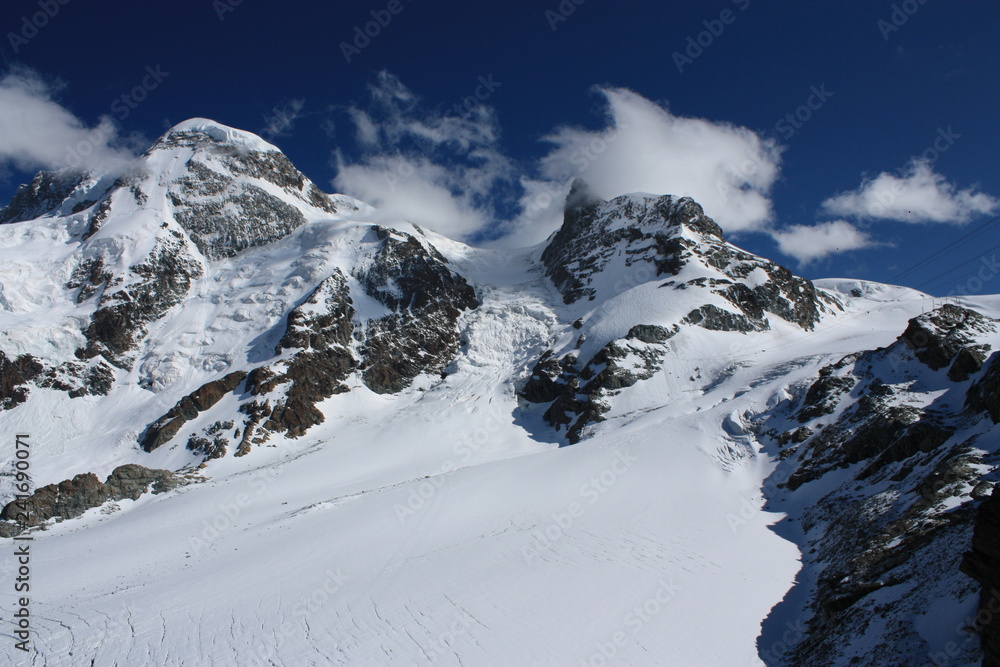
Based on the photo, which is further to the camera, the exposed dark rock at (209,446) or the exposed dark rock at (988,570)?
the exposed dark rock at (209,446)

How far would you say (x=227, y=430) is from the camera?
4884cm

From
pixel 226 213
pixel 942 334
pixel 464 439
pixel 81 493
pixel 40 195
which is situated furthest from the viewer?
pixel 40 195

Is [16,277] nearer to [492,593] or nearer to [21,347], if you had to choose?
[21,347]

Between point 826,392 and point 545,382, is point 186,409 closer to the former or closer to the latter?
point 545,382

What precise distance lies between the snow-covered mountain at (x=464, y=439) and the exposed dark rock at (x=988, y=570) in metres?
0.07

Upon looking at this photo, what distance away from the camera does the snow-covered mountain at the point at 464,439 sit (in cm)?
1433

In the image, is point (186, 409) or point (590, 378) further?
point (590, 378)

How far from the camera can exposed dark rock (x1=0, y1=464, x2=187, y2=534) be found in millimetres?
36500

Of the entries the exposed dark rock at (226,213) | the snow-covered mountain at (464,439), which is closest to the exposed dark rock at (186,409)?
the snow-covered mountain at (464,439)

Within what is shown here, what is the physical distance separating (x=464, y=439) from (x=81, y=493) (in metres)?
29.6

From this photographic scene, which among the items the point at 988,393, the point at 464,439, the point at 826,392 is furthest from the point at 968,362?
the point at 464,439

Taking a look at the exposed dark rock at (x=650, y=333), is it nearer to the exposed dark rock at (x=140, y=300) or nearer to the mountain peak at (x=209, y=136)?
the exposed dark rock at (x=140, y=300)

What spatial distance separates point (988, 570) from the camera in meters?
8.71

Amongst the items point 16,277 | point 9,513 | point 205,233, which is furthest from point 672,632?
point 205,233
